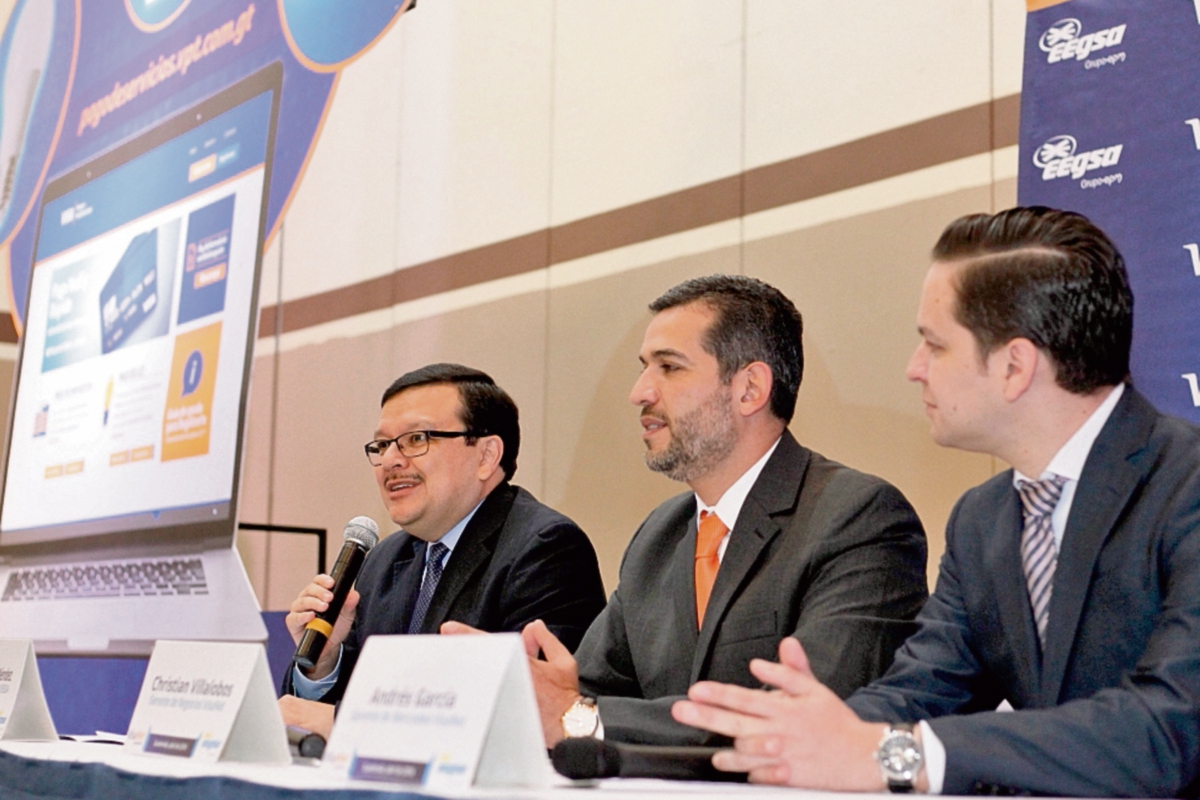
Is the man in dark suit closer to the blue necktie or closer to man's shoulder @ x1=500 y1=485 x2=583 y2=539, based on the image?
man's shoulder @ x1=500 y1=485 x2=583 y2=539

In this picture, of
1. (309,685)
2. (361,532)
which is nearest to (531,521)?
(361,532)

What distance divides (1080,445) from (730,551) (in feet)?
2.16

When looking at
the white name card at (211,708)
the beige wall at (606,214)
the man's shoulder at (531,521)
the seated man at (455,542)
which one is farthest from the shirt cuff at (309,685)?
the beige wall at (606,214)

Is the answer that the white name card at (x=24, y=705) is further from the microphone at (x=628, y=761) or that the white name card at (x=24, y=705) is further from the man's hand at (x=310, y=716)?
the microphone at (x=628, y=761)

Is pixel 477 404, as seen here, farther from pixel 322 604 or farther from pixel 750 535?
pixel 750 535

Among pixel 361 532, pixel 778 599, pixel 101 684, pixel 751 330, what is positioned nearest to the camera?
pixel 778 599

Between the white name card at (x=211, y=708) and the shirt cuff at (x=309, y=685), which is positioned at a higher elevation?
the white name card at (x=211, y=708)

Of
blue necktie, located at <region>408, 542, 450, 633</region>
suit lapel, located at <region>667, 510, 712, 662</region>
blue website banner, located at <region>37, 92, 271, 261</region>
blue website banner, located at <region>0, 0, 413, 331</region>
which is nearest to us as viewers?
suit lapel, located at <region>667, 510, 712, 662</region>

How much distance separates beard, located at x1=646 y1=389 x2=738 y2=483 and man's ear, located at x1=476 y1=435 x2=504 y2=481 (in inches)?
30.6

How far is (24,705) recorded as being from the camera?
1.96 metres

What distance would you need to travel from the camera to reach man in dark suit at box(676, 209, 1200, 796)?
48.4 inches

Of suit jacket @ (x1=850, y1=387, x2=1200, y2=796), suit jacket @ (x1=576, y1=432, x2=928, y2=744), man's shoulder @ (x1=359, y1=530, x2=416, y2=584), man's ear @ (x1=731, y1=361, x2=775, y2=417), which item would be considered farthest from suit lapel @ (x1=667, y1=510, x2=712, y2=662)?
man's shoulder @ (x1=359, y1=530, x2=416, y2=584)

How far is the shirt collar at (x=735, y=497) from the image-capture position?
2.20 m

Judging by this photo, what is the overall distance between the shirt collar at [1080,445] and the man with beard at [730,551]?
42 centimetres
